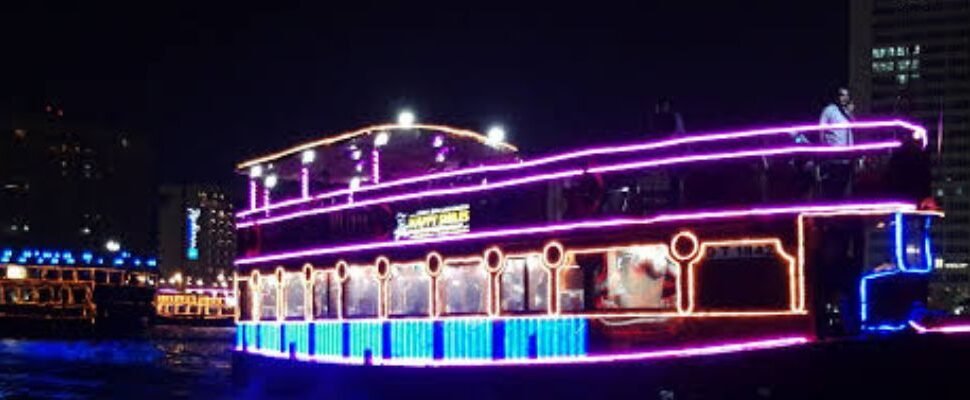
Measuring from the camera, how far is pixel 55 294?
70.9 m

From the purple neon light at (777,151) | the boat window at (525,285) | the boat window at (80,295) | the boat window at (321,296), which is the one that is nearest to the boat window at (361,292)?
the boat window at (321,296)

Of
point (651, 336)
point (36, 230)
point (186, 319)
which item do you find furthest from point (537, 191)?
point (36, 230)

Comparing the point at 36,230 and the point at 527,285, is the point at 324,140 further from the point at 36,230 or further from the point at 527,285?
the point at 36,230

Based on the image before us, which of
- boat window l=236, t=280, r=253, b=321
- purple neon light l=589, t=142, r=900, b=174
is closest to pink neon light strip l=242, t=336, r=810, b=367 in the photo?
purple neon light l=589, t=142, r=900, b=174

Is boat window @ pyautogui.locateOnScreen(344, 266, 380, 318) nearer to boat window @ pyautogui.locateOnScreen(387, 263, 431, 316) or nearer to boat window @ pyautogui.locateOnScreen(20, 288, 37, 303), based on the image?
boat window @ pyautogui.locateOnScreen(387, 263, 431, 316)

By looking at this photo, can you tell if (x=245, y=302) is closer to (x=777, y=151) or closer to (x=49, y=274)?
(x=777, y=151)

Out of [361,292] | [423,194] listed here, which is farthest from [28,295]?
[423,194]

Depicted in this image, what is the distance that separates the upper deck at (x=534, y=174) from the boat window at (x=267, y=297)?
63 centimetres

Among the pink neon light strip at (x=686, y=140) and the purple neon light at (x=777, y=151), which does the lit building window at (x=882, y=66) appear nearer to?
the pink neon light strip at (x=686, y=140)

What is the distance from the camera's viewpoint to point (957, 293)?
73.8 m

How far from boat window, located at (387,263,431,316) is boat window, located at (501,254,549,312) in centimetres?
182

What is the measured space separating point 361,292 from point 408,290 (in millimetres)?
1540

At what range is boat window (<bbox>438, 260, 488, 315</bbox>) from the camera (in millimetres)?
18797

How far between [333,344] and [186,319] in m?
86.1
